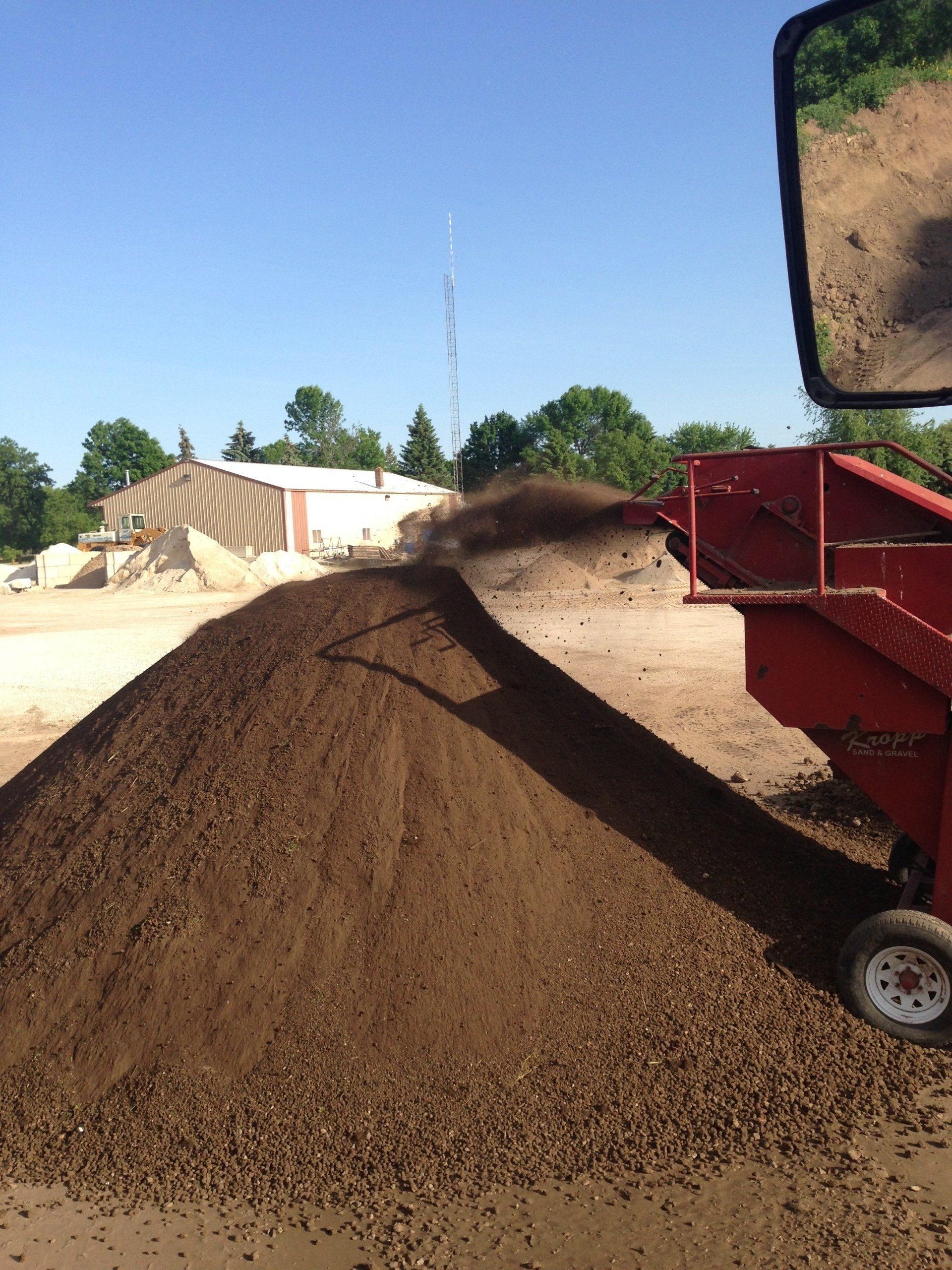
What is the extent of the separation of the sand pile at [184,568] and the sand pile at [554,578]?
487 inches

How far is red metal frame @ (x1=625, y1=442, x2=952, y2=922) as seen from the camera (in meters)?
4.71

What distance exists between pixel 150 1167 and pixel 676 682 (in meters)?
13.4

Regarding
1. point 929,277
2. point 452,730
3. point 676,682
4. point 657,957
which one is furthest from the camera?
point 676,682

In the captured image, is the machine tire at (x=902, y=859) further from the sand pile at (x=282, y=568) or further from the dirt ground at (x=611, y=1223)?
the sand pile at (x=282, y=568)

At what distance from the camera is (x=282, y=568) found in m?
42.3

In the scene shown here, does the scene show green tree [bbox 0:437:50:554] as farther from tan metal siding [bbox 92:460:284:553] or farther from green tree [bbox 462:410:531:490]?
green tree [bbox 462:410:531:490]

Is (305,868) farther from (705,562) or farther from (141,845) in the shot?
(705,562)

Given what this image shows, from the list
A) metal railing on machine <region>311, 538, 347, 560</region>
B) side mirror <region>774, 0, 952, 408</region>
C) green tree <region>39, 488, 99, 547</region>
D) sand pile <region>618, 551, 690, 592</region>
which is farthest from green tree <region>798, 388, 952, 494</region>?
green tree <region>39, 488, 99, 547</region>

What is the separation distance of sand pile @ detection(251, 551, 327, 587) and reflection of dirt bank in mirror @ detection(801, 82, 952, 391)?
37.8 meters

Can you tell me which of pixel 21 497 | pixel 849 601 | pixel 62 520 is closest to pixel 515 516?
pixel 849 601

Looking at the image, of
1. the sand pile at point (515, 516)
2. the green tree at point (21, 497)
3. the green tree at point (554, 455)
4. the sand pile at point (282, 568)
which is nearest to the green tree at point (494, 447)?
the green tree at point (554, 455)

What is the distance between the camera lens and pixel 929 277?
2707 millimetres

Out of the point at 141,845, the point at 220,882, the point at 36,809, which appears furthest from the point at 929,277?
the point at 36,809

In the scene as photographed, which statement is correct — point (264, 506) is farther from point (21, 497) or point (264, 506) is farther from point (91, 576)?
point (21, 497)
